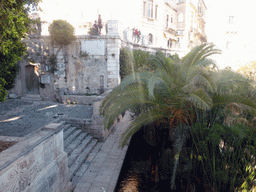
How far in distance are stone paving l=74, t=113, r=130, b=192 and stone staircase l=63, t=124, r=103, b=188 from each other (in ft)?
0.64

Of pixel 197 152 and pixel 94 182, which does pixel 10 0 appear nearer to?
pixel 94 182

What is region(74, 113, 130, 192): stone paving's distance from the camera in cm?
517

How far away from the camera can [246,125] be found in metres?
4.72

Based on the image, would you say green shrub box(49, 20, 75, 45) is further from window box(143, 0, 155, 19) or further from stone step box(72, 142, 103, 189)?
window box(143, 0, 155, 19)

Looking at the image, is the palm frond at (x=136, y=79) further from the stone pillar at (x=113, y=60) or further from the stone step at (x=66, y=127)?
the stone pillar at (x=113, y=60)

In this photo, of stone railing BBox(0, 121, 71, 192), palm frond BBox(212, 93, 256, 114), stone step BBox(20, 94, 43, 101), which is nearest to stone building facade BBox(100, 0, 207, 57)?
stone step BBox(20, 94, 43, 101)

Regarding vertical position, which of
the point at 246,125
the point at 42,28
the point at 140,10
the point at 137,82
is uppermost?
the point at 140,10

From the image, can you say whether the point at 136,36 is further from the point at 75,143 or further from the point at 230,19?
the point at 230,19

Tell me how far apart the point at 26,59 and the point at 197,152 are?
13361 millimetres

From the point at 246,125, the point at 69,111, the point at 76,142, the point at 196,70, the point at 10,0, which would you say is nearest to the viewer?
the point at 10,0

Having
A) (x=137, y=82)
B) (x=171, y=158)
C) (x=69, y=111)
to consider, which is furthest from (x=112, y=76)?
(x=171, y=158)

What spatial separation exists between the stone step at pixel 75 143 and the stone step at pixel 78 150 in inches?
4.7

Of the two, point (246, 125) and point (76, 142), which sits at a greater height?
point (246, 125)

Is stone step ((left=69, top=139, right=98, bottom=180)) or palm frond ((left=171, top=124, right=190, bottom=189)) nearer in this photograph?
palm frond ((left=171, top=124, right=190, bottom=189))
